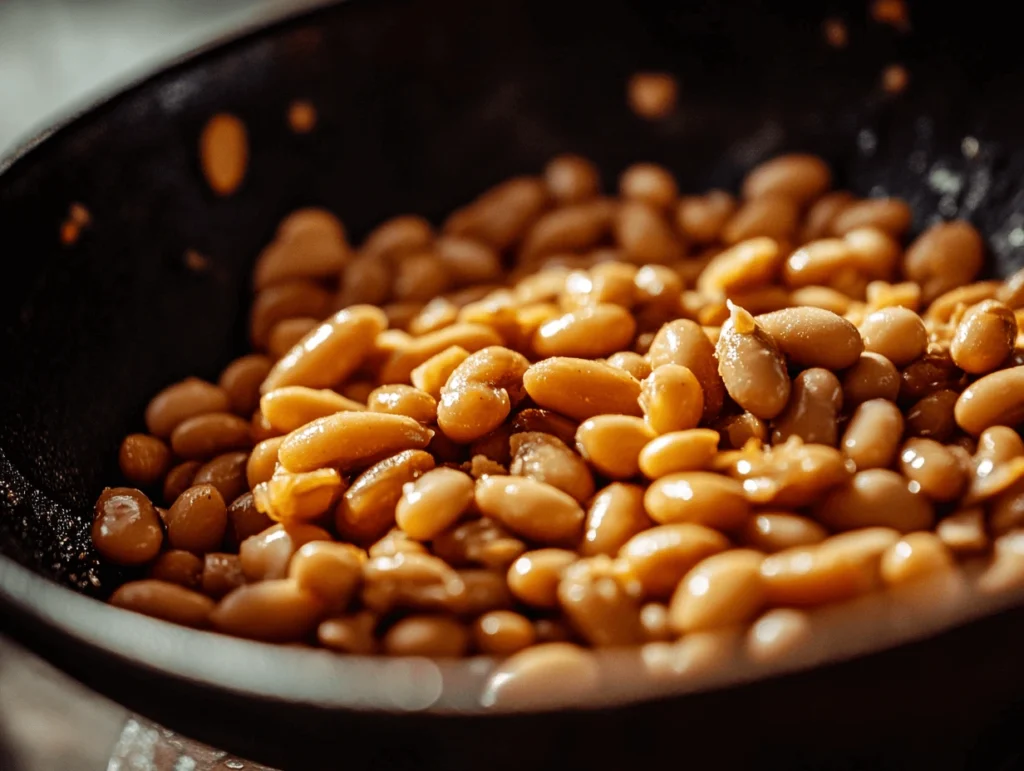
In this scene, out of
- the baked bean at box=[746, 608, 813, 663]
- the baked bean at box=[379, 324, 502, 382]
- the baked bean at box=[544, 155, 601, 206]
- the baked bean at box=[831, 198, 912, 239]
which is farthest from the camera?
the baked bean at box=[544, 155, 601, 206]

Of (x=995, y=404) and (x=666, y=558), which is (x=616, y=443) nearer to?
(x=666, y=558)

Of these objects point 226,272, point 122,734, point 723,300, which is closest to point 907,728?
point 723,300

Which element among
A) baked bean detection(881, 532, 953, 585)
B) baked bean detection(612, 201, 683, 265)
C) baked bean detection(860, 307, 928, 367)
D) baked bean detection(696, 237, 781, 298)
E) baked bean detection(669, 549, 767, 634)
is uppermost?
baked bean detection(612, 201, 683, 265)

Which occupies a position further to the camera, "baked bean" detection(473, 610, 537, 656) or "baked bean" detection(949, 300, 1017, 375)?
"baked bean" detection(949, 300, 1017, 375)

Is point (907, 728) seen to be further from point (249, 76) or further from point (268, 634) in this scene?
point (249, 76)

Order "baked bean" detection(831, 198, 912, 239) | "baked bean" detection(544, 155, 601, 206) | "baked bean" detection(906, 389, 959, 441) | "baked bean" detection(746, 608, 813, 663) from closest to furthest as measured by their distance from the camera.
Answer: "baked bean" detection(746, 608, 813, 663) < "baked bean" detection(906, 389, 959, 441) < "baked bean" detection(831, 198, 912, 239) < "baked bean" detection(544, 155, 601, 206)

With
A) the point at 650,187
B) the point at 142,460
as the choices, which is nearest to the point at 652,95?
the point at 650,187

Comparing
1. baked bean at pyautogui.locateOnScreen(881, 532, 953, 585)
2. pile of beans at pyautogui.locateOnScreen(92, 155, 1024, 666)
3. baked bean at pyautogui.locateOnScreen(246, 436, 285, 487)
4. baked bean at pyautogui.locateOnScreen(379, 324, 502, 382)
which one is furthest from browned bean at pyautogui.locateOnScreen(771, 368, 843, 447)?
baked bean at pyautogui.locateOnScreen(246, 436, 285, 487)

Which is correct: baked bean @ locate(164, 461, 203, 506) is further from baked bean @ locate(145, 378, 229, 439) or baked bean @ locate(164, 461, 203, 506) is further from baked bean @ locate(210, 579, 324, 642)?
baked bean @ locate(210, 579, 324, 642)
